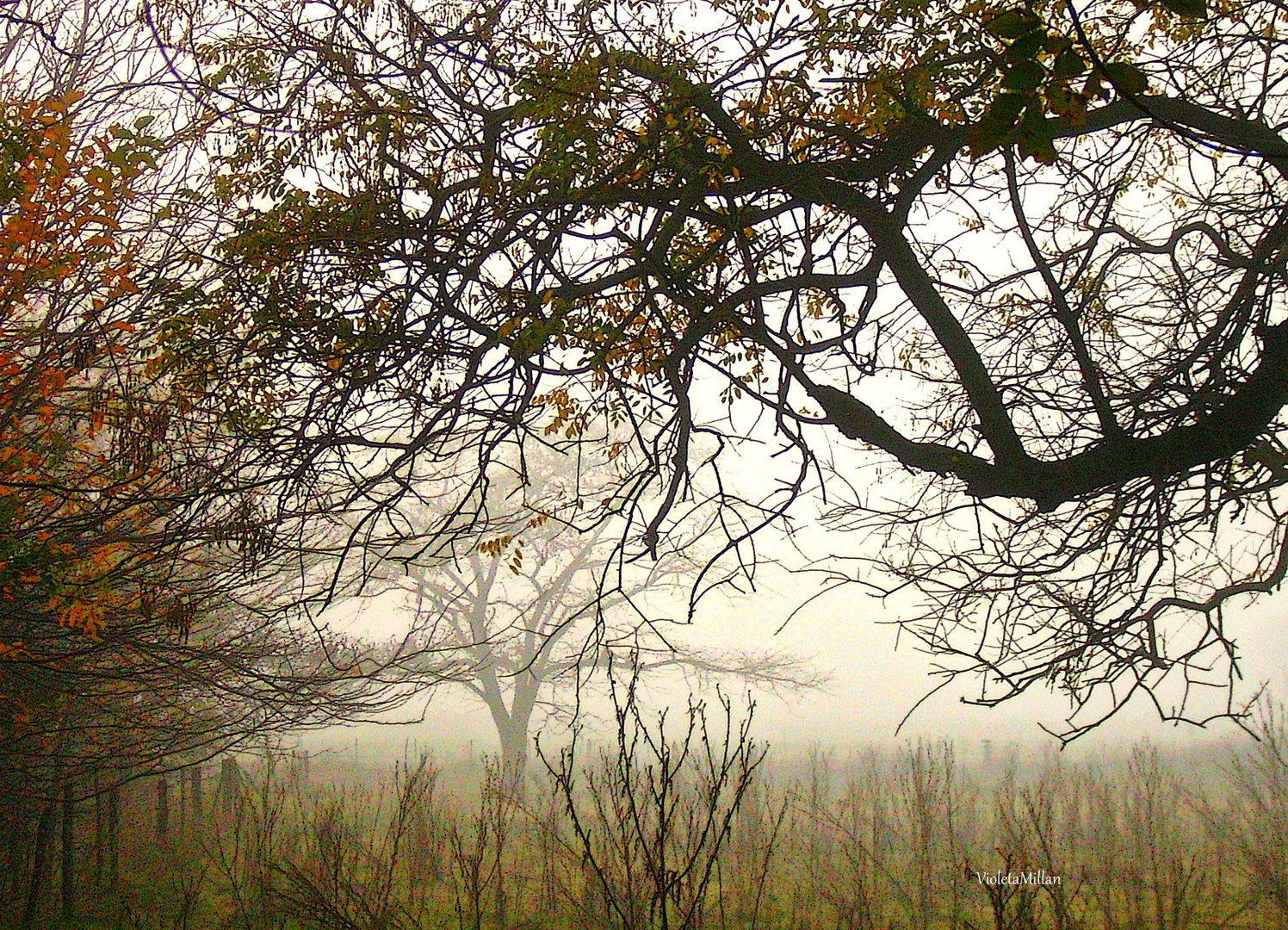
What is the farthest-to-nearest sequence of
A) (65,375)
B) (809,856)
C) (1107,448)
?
1. (809,856)
2. (65,375)
3. (1107,448)

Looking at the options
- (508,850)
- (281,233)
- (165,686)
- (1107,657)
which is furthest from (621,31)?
(508,850)

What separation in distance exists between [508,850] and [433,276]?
5.72m

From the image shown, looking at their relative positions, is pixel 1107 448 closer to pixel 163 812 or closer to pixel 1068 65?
pixel 1068 65

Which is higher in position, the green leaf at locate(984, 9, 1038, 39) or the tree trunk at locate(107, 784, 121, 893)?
the green leaf at locate(984, 9, 1038, 39)

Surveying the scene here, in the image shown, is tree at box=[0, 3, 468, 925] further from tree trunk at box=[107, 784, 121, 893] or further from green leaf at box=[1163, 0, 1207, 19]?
green leaf at box=[1163, 0, 1207, 19]

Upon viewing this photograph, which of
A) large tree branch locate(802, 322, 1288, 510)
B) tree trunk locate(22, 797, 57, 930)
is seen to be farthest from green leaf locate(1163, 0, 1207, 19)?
tree trunk locate(22, 797, 57, 930)

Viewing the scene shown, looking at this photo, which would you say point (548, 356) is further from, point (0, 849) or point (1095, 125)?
point (0, 849)

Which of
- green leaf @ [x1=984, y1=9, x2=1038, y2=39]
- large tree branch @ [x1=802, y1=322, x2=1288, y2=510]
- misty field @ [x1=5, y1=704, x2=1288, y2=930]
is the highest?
green leaf @ [x1=984, y1=9, x2=1038, y2=39]

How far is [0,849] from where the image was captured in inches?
245

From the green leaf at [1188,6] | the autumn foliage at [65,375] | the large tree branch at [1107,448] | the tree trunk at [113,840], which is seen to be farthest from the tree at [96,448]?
the green leaf at [1188,6]

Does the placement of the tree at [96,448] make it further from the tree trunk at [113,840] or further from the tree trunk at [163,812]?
the tree trunk at [163,812]
